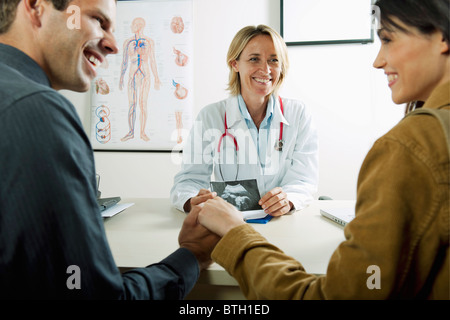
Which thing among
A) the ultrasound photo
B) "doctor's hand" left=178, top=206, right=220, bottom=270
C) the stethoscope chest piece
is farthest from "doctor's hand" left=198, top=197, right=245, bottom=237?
the stethoscope chest piece

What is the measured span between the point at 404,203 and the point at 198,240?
0.54 meters

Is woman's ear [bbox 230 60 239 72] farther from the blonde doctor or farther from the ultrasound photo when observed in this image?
the ultrasound photo

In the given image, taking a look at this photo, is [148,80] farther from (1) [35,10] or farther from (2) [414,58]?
(2) [414,58]

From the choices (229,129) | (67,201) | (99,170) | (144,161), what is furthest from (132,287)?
(99,170)

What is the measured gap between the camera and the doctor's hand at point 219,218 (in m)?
0.87

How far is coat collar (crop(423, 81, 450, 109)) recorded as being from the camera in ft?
1.90

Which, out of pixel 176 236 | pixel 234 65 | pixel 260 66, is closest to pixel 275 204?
pixel 176 236

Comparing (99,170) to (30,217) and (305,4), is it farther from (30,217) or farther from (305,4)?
(30,217)

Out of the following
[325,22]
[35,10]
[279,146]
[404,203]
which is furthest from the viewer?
[325,22]

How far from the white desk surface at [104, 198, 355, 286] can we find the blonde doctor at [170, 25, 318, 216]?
33 centimetres

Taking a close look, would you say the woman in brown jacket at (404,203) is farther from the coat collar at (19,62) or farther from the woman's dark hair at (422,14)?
the coat collar at (19,62)

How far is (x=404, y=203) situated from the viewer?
0.51 metres

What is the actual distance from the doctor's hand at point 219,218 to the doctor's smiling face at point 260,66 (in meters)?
1.09

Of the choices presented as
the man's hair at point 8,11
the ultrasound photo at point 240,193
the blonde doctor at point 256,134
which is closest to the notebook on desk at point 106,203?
the blonde doctor at point 256,134
